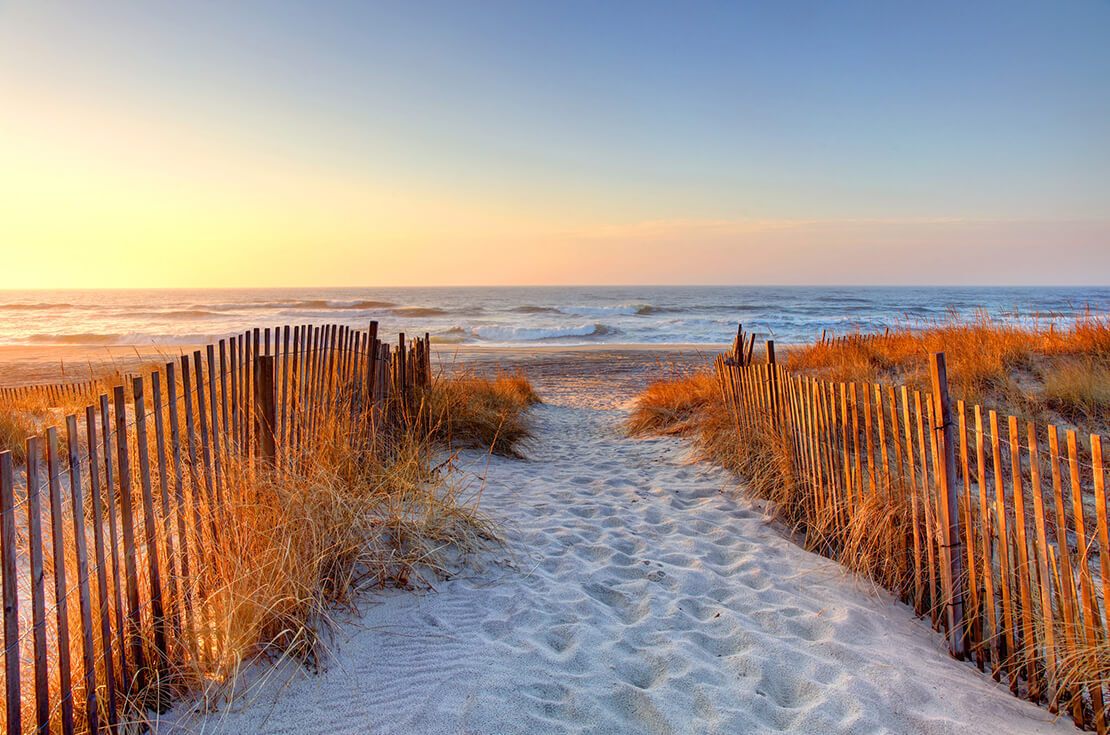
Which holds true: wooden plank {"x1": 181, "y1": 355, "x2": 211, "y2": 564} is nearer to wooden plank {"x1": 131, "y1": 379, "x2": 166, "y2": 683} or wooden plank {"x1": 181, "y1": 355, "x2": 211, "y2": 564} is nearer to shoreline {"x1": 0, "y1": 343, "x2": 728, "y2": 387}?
→ wooden plank {"x1": 131, "y1": 379, "x2": 166, "y2": 683}

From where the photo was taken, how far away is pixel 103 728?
88.7 inches

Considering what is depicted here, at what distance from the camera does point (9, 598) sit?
1.93 meters

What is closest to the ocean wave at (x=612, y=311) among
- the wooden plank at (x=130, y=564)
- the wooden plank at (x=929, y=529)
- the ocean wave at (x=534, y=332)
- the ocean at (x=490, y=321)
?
the ocean at (x=490, y=321)

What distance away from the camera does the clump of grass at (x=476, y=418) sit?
7.54m

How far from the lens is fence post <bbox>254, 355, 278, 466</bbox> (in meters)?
4.10

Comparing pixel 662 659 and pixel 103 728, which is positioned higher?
pixel 103 728

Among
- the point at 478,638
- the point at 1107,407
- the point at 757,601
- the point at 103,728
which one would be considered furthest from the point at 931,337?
the point at 103,728

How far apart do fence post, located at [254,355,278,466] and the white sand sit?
1.38 metres

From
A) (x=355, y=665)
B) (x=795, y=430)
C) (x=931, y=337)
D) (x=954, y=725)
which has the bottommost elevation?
(x=954, y=725)

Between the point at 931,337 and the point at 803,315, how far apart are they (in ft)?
113

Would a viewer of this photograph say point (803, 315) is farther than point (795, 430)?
Yes

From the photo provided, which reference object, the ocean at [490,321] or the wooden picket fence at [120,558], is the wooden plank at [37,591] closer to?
the wooden picket fence at [120,558]

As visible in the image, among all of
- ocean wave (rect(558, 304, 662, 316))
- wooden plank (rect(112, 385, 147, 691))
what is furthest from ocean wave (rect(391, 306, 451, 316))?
wooden plank (rect(112, 385, 147, 691))

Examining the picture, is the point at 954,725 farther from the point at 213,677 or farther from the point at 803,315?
the point at 803,315
